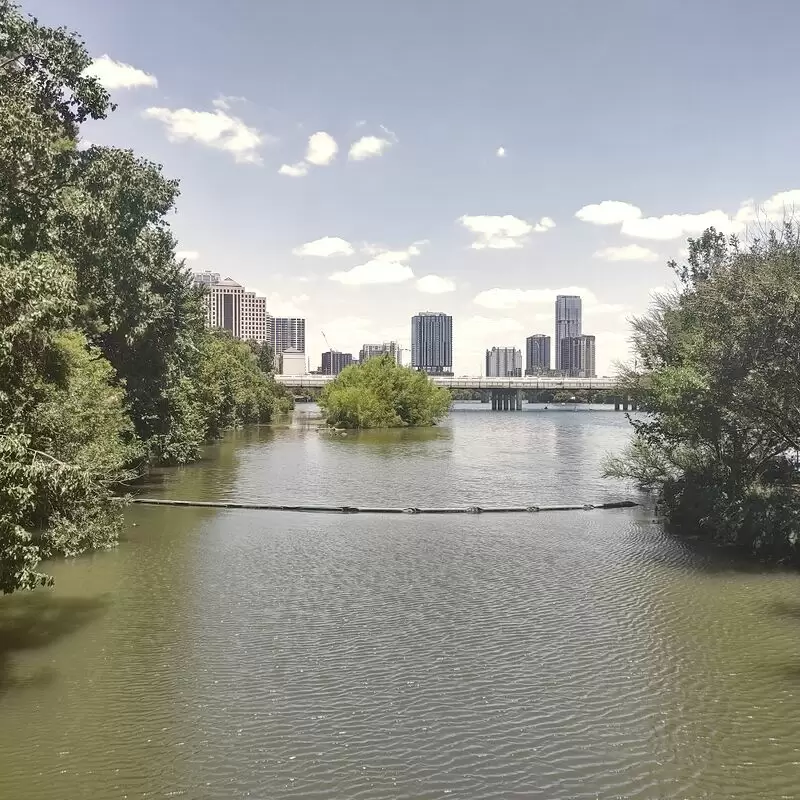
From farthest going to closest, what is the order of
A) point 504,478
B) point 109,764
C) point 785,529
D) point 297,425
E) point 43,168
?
point 297,425, point 504,478, point 785,529, point 43,168, point 109,764

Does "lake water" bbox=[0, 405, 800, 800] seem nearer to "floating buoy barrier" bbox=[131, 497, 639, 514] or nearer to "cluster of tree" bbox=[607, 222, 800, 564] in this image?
"cluster of tree" bbox=[607, 222, 800, 564]

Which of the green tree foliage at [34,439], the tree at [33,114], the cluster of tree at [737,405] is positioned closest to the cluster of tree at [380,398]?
the cluster of tree at [737,405]

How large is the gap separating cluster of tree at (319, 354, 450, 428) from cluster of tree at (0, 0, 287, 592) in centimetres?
4303

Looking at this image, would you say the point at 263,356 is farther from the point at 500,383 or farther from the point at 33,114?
the point at 33,114

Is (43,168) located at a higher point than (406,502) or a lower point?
higher

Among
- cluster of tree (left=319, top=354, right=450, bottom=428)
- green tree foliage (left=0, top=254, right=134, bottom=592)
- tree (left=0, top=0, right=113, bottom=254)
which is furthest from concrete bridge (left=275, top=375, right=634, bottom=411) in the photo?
green tree foliage (left=0, top=254, right=134, bottom=592)

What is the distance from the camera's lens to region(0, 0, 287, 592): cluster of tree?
1255 cm

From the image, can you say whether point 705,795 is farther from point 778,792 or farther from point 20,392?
point 20,392

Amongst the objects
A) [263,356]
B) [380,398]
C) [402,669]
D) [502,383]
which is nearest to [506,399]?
[502,383]

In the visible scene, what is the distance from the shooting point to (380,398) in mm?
97125

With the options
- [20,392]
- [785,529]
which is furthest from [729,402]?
[20,392]

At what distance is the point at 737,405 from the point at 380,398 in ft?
244

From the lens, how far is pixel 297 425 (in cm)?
9900

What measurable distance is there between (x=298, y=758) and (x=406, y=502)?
82.1ft
